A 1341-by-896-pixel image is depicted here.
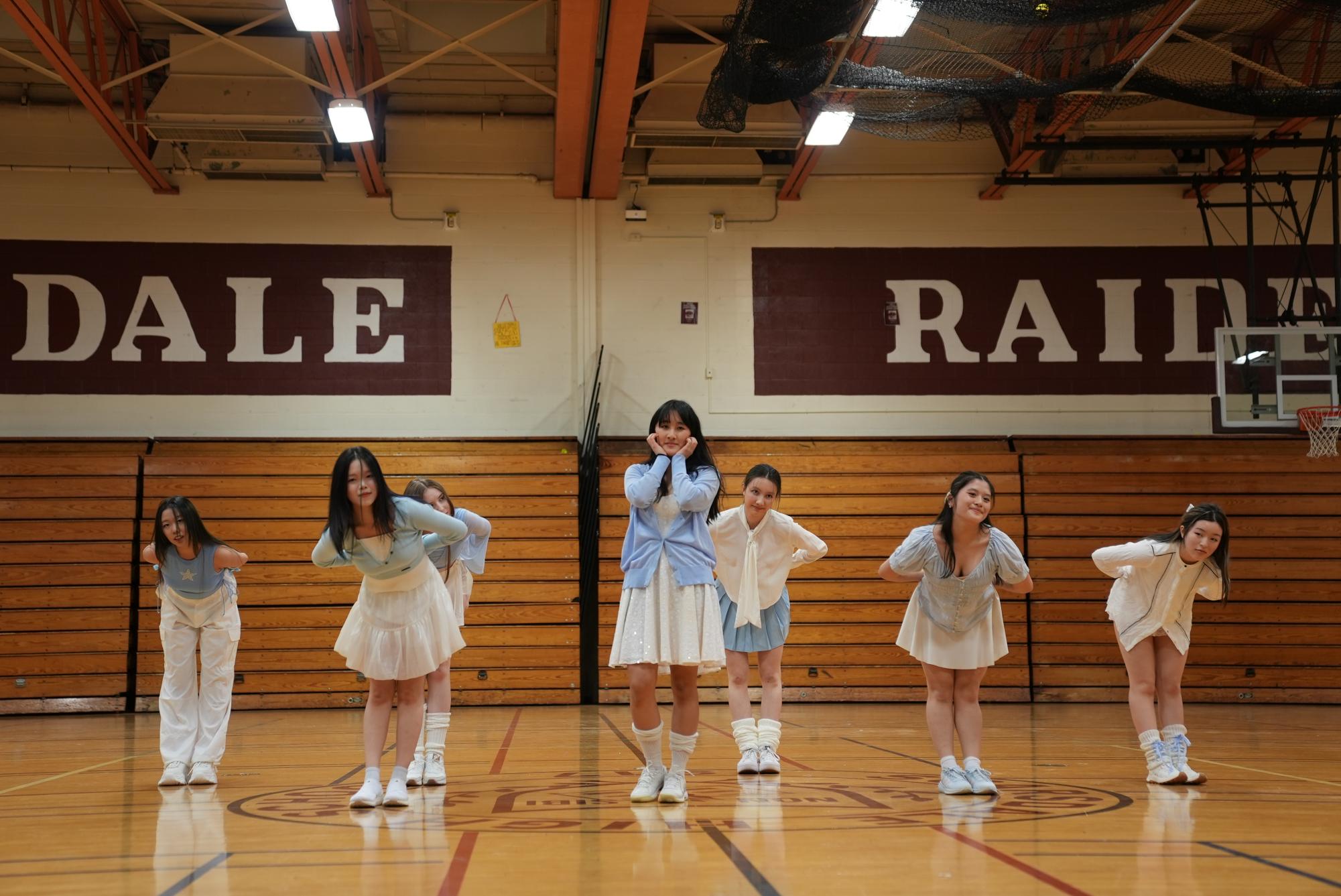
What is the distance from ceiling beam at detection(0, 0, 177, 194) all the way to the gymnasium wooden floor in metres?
5.49

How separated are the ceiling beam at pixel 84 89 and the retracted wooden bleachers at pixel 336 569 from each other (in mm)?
2800

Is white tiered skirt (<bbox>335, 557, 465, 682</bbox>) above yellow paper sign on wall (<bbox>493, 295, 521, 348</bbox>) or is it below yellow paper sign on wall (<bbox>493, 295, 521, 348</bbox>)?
below

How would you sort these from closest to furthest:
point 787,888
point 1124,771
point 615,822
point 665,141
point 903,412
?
1. point 787,888
2. point 615,822
3. point 1124,771
4. point 665,141
5. point 903,412

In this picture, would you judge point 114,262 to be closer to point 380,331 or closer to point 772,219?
point 380,331

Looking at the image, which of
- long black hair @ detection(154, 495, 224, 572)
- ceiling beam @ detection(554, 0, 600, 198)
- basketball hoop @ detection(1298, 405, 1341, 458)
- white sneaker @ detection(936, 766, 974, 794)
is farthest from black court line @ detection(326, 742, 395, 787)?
basketball hoop @ detection(1298, 405, 1341, 458)

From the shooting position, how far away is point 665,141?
12.1 metres

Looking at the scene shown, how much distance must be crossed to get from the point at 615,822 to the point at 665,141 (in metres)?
8.96

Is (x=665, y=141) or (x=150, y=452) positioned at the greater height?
(x=665, y=141)

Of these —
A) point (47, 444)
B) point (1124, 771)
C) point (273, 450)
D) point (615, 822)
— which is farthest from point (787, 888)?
point (47, 444)

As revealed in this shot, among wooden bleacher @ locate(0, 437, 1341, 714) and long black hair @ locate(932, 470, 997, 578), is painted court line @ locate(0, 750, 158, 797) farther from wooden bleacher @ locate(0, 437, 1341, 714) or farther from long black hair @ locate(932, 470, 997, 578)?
long black hair @ locate(932, 470, 997, 578)

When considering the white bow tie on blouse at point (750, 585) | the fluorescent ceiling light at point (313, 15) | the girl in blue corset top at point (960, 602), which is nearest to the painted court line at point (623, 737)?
the white bow tie on blouse at point (750, 585)

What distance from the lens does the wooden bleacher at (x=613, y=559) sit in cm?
1182

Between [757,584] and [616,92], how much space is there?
5.64m

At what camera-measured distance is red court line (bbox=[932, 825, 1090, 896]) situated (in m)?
3.17
